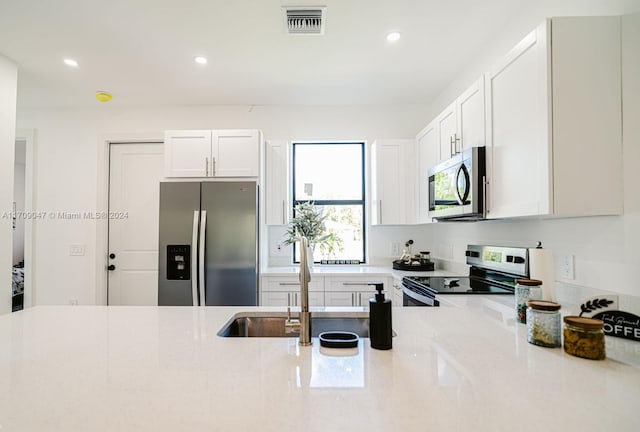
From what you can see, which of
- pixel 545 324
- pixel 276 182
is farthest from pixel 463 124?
pixel 276 182

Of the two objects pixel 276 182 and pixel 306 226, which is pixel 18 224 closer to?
pixel 276 182

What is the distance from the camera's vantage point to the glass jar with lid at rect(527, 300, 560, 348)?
109 centimetres

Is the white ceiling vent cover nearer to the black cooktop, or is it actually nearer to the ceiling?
the ceiling

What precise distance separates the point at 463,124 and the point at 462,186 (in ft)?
1.49

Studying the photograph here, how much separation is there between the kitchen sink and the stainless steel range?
711 millimetres

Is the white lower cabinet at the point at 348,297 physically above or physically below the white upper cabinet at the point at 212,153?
below

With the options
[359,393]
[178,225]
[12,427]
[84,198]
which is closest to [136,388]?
[12,427]

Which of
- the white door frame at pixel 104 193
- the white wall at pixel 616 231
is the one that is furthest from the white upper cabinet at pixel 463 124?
the white door frame at pixel 104 193

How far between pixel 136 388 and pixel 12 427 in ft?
0.72

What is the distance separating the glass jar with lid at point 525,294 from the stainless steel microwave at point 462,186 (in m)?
0.72

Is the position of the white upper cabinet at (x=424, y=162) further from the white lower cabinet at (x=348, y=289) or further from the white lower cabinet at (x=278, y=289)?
the white lower cabinet at (x=278, y=289)

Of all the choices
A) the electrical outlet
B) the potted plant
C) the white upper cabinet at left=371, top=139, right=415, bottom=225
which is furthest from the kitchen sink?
the white upper cabinet at left=371, top=139, right=415, bottom=225

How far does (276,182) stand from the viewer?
364 centimetres

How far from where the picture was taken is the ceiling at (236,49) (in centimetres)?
220
